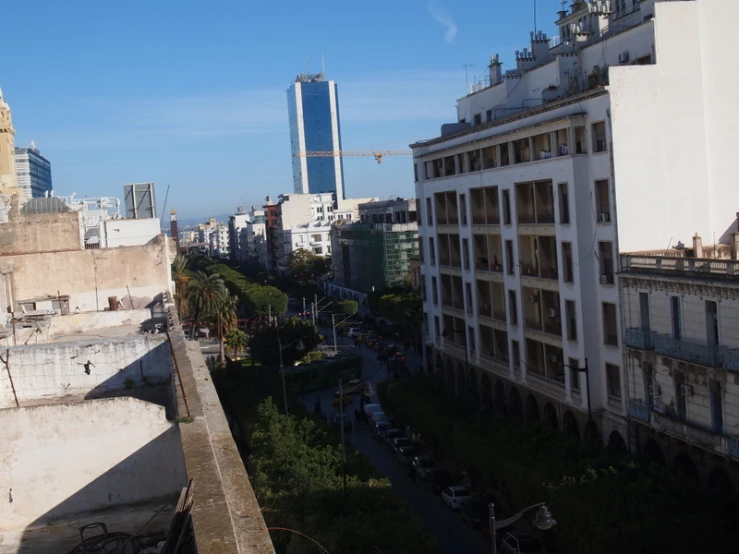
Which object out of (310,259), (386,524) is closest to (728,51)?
(386,524)

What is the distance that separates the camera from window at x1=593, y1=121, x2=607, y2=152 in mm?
34300

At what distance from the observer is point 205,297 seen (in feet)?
207

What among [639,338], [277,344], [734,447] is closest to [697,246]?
[639,338]

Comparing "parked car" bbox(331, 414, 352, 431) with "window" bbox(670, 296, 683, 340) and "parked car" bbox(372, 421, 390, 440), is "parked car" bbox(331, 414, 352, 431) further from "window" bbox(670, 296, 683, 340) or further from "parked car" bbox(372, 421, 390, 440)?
"window" bbox(670, 296, 683, 340)

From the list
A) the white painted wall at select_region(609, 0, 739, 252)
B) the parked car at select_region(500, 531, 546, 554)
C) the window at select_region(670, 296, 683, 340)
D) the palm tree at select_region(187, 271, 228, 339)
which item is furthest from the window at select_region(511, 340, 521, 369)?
the palm tree at select_region(187, 271, 228, 339)

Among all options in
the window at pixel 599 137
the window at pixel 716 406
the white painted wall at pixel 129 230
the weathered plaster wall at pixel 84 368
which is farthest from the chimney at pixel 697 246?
the white painted wall at pixel 129 230

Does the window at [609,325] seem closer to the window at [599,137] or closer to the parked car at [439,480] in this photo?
the window at [599,137]

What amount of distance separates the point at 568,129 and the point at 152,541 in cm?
2748

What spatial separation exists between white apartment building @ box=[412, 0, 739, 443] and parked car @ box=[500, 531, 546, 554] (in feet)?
21.3

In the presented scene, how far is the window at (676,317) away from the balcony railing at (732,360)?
8.87 ft

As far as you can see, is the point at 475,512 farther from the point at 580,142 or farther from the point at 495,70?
the point at 495,70

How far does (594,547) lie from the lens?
23281 mm

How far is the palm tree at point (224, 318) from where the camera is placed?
64.2 m

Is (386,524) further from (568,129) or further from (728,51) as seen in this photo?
(728,51)
